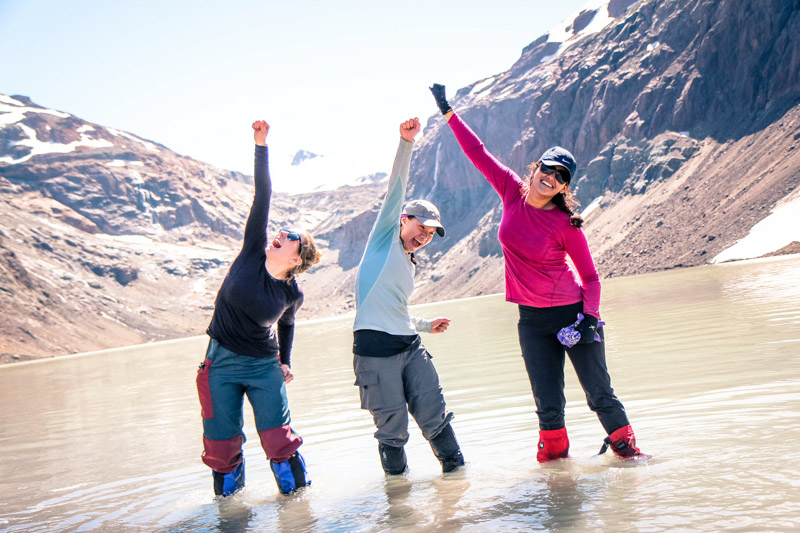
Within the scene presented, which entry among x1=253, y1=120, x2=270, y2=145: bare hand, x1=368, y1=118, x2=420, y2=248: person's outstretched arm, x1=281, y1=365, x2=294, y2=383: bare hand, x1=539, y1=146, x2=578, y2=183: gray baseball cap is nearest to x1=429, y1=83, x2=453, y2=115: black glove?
x1=368, y1=118, x2=420, y2=248: person's outstretched arm

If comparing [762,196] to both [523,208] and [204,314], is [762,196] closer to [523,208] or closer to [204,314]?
[523,208]

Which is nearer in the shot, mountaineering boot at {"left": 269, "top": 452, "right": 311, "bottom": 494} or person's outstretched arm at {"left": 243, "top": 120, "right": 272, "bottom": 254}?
person's outstretched arm at {"left": 243, "top": 120, "right": 272, "bottom": 254}

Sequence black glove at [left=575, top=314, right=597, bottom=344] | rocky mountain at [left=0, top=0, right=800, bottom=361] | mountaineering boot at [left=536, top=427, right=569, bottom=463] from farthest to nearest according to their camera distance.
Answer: rocky mountain at [left=0, top=0, right=800, bottom=361], mountaineering boot at [left=536, top=427, right=569, bottom=463], black glove at [left=575, top=314, right=597, bottom=344]

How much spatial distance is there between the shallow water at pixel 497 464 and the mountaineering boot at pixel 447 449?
17 cm

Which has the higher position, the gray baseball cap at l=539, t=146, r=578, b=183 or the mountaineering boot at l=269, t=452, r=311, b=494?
the gray baseball cap at l=539, t=146, r=578, b=183

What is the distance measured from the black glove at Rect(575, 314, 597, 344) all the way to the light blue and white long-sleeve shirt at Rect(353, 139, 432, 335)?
4.29ft

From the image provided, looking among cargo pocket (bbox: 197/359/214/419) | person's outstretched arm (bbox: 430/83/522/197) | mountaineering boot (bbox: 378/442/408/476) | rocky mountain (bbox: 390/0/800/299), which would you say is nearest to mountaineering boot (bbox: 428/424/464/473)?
mountaineering boot (bbox: 378/442/408/476)

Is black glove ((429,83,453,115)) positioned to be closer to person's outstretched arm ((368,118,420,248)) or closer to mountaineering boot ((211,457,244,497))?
person's outstretched arm ((368,118,420,248))

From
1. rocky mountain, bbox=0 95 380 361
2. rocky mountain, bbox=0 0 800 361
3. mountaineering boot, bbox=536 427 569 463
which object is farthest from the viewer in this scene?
rocky mountain, bbox=0 95 380 361

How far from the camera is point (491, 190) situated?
455ft

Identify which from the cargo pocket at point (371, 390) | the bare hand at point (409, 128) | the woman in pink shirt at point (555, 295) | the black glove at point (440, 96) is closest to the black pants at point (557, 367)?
the woman in pink shirt at point (555, 295)

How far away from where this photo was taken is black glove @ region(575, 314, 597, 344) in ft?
16.7

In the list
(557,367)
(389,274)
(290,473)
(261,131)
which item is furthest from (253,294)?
(557,367)

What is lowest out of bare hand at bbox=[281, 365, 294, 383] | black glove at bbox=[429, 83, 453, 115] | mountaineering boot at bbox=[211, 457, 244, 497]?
mountaineering boot at bbox=[211, 457, 244, 497]
